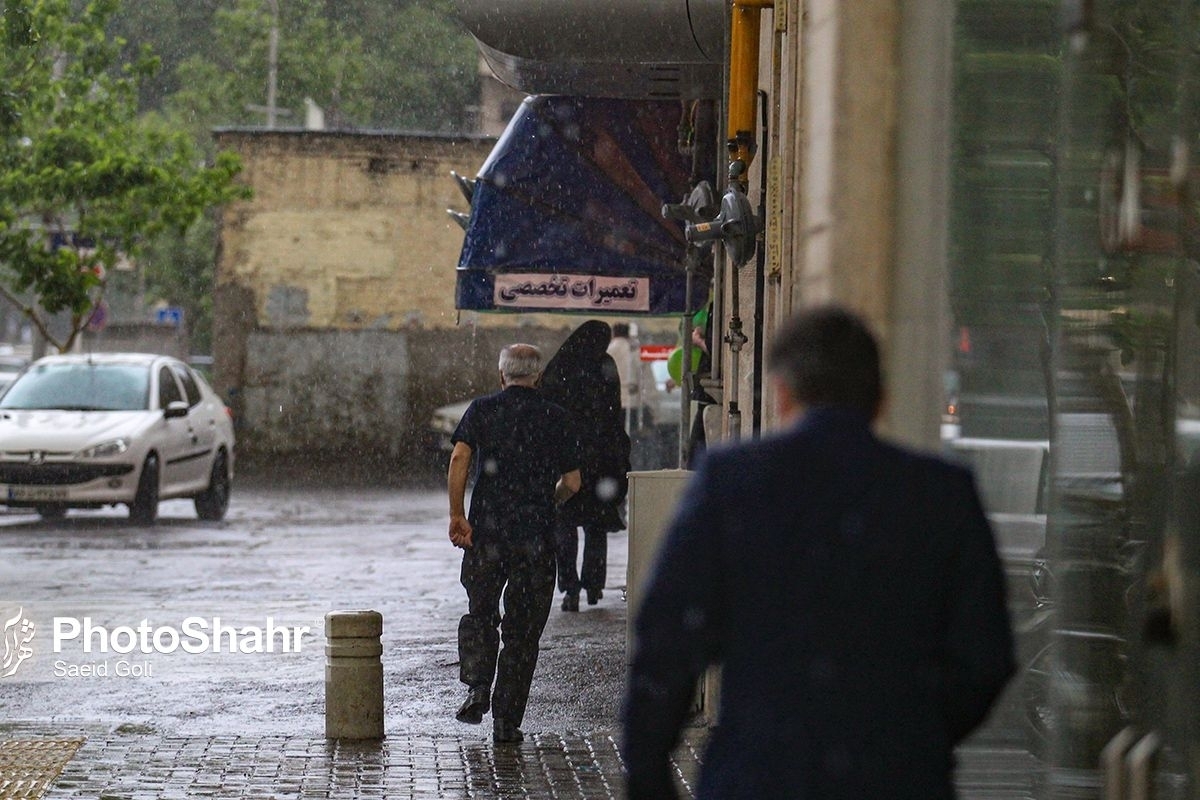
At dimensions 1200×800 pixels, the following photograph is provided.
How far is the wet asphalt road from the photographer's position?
379 inches

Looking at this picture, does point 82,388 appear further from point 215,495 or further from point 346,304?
point 346,304

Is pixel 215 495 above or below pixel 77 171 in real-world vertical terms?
below

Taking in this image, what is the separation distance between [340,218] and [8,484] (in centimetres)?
1671

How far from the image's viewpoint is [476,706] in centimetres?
931

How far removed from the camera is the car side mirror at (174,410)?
68.3ft

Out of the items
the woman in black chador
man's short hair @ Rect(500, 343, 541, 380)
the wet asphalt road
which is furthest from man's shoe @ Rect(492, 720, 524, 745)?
the woman in black chador

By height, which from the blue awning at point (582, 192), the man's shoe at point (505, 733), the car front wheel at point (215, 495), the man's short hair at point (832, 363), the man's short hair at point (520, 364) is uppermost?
the blue awning at point (582, 192)

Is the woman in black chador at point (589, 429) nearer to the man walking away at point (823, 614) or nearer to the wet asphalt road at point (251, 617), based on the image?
the wet asphalt road at point (251, 617)

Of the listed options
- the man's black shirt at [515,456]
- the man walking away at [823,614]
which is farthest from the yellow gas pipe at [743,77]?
the man walking away at [823,614]

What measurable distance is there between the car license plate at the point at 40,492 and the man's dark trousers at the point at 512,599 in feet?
37.6

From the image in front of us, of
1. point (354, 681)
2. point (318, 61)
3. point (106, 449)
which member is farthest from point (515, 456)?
point (318, 61)

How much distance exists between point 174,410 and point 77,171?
8.05 m

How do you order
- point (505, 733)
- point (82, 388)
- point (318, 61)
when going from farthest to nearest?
point (318, 61), point (82, 388), point (505, 733)

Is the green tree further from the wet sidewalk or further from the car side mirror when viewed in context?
the wet sidewalk
